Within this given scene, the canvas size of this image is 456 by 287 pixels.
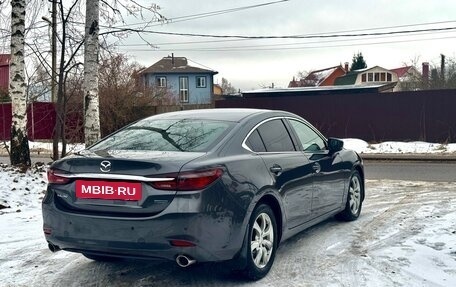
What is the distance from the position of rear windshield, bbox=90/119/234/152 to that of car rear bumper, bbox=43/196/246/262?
0.64 metres

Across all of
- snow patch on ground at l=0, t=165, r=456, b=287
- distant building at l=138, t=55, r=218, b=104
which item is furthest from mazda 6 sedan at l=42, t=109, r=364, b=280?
distant building at l=138, t=55, r=218, b=104

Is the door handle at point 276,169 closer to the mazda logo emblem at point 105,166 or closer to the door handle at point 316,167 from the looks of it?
the door handle at point 316,167

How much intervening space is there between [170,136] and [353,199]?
3008mm

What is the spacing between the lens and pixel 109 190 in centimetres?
383

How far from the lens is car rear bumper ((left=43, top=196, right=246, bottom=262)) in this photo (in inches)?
145

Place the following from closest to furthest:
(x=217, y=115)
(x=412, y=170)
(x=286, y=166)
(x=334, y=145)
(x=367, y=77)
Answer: (x=286, y=166)
(x=217, y=115)
(x=334, y=145)
(x=412, y=170)
(x=367, y=77)

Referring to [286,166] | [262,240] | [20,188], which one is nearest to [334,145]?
[286,166]

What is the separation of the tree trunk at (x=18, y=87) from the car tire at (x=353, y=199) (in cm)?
631

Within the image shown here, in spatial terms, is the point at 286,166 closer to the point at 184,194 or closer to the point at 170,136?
the point at 170,136

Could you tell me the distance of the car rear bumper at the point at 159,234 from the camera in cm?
368

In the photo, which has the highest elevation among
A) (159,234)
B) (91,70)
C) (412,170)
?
(91,70)

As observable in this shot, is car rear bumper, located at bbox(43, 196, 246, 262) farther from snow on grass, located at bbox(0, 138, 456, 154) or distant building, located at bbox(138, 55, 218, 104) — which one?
distant building, located at bbox(138, 55, 218, 104)

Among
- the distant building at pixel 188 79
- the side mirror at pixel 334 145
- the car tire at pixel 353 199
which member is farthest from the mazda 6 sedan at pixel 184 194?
the distant building at pixel 188 79

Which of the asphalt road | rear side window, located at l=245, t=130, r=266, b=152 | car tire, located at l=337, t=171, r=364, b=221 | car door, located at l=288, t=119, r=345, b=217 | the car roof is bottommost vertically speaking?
the asphalt road
